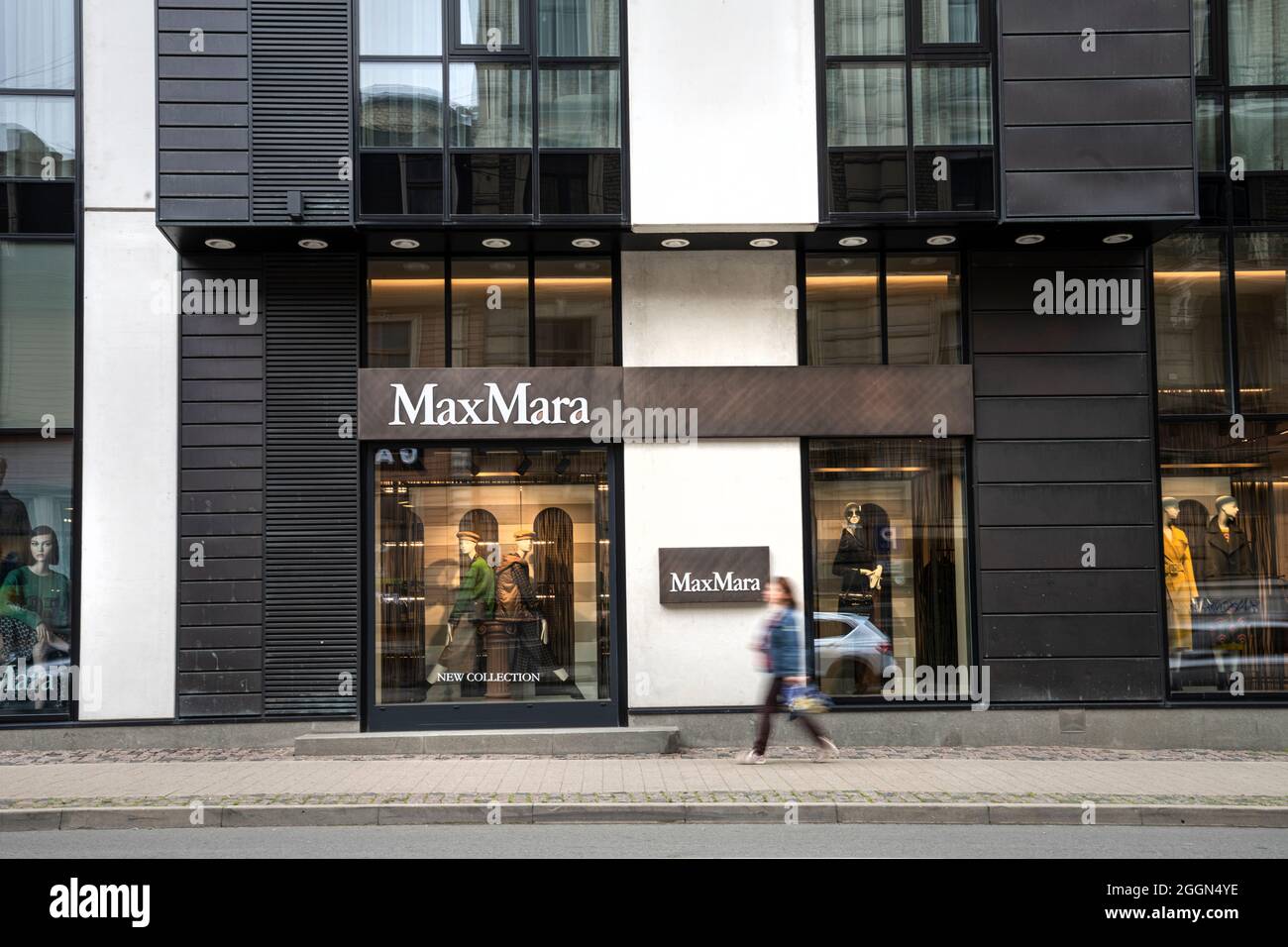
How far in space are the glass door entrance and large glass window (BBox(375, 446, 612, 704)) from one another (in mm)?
12

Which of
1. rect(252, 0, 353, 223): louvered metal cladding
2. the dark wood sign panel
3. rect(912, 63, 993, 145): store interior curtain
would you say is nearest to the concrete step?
the dark wood sign panel

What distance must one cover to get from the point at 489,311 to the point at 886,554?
5902 millimetres

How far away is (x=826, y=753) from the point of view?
42.9ft

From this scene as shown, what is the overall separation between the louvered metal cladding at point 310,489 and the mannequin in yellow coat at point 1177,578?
33.1ft

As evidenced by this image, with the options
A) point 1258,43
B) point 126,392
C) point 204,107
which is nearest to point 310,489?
point 126,392

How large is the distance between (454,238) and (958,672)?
8.21 metres

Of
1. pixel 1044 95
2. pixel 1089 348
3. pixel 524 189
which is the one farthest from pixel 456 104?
pixel 1089 348

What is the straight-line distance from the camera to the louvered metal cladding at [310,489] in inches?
547

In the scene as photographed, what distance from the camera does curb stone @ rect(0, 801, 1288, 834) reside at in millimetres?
9977

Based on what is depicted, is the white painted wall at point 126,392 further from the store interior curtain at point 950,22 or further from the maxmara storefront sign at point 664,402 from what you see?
the store interior curtain at point 950,22

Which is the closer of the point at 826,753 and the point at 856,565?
the point at 826,753

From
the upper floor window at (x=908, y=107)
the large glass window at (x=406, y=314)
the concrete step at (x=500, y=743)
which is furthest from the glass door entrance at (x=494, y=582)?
the upper floor window at (x=908, y=107)

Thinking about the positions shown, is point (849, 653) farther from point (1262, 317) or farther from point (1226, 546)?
point (1262, 317)

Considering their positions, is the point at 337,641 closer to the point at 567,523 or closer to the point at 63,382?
the point at 567,523
